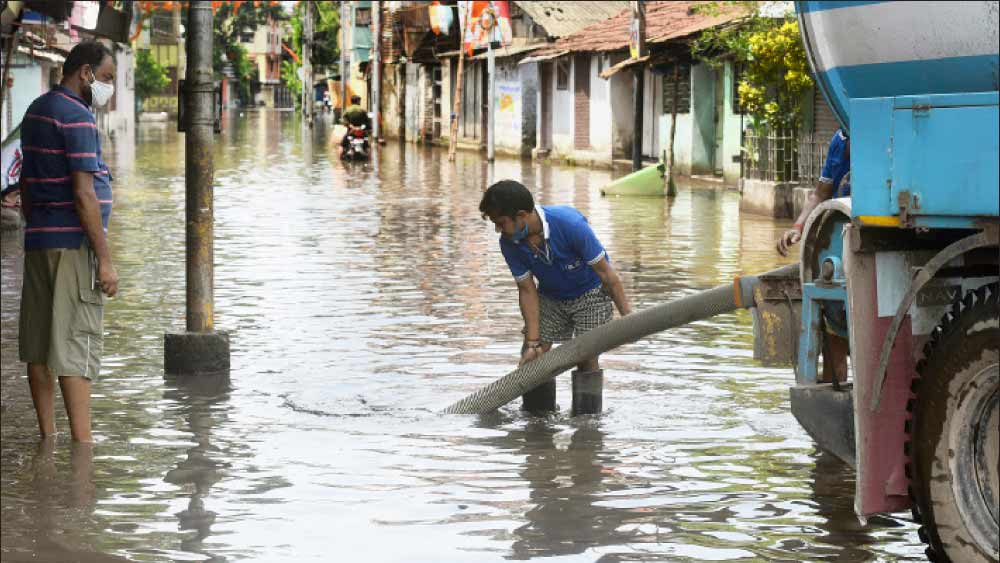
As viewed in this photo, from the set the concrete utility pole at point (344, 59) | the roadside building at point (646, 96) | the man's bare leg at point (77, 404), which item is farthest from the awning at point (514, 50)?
the man's bare leg at point (77, 404)

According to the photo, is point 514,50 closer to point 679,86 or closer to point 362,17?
point 679,86

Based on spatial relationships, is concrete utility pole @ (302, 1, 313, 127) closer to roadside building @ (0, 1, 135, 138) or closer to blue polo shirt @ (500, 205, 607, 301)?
roadside building @ (0, 1, 135, 138)

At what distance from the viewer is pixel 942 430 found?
18.5 feet

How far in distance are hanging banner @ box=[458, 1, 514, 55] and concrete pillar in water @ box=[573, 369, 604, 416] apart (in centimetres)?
3364

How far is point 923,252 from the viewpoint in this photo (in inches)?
229

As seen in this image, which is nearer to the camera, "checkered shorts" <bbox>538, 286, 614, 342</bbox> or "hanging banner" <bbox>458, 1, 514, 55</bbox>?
"checkered shorts" <bbox>538, 286, 614, 342</bbox>

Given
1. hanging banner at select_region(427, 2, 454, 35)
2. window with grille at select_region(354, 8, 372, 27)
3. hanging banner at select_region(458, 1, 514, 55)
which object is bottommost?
hanging banner at select_region(458, 1, 514, 55)

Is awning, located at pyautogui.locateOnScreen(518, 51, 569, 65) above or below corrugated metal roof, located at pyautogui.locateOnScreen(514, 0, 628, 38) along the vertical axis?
below

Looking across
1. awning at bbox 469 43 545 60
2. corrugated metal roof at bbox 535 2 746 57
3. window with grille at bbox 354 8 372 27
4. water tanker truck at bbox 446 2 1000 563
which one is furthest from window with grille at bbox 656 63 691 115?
window with grille at bbox 354 8 372 27

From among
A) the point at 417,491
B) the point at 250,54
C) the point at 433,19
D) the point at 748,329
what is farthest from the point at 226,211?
the point at 250,54

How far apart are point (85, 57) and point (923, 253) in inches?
163

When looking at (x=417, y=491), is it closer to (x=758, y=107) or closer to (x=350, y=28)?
(x=758, y=107)

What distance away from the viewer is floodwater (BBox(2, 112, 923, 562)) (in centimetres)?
663

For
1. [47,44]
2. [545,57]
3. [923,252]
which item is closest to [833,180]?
[923,252]
